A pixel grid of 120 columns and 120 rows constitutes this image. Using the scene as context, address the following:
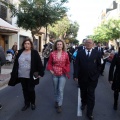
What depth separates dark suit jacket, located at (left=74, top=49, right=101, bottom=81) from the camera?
20.3ft

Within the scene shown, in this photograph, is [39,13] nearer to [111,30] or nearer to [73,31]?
[111,30]

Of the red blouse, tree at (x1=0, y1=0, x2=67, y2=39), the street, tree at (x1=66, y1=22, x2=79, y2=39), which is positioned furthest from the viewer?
tree at (x1=66, y1=22, x2=79, y2=39)

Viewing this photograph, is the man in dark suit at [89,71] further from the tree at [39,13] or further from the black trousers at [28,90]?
the tree at [39,13]

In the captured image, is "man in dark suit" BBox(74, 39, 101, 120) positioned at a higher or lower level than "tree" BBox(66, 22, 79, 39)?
lower

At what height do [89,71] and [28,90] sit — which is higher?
[89,71]

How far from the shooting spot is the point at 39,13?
23703 mm

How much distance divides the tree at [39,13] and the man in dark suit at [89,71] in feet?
57.5

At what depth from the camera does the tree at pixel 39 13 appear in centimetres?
2380

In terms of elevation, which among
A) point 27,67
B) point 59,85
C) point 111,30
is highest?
point 111,30

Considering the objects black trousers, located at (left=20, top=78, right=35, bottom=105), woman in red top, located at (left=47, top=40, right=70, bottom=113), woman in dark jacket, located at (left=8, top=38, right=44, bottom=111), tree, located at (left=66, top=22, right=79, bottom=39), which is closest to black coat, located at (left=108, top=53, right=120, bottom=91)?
woman in red top, located at (left=47, top=40, right=70, bottom=113)

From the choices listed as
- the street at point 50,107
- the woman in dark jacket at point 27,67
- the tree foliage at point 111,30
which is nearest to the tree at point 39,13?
the street at point 50,107

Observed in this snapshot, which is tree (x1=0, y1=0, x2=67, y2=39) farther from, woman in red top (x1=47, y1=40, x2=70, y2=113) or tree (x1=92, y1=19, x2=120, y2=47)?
tree (x1=92, y1=19, x2=120, y2=47)

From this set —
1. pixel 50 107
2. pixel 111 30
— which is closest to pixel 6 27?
pixel 50 107

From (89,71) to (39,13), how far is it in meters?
18.1
